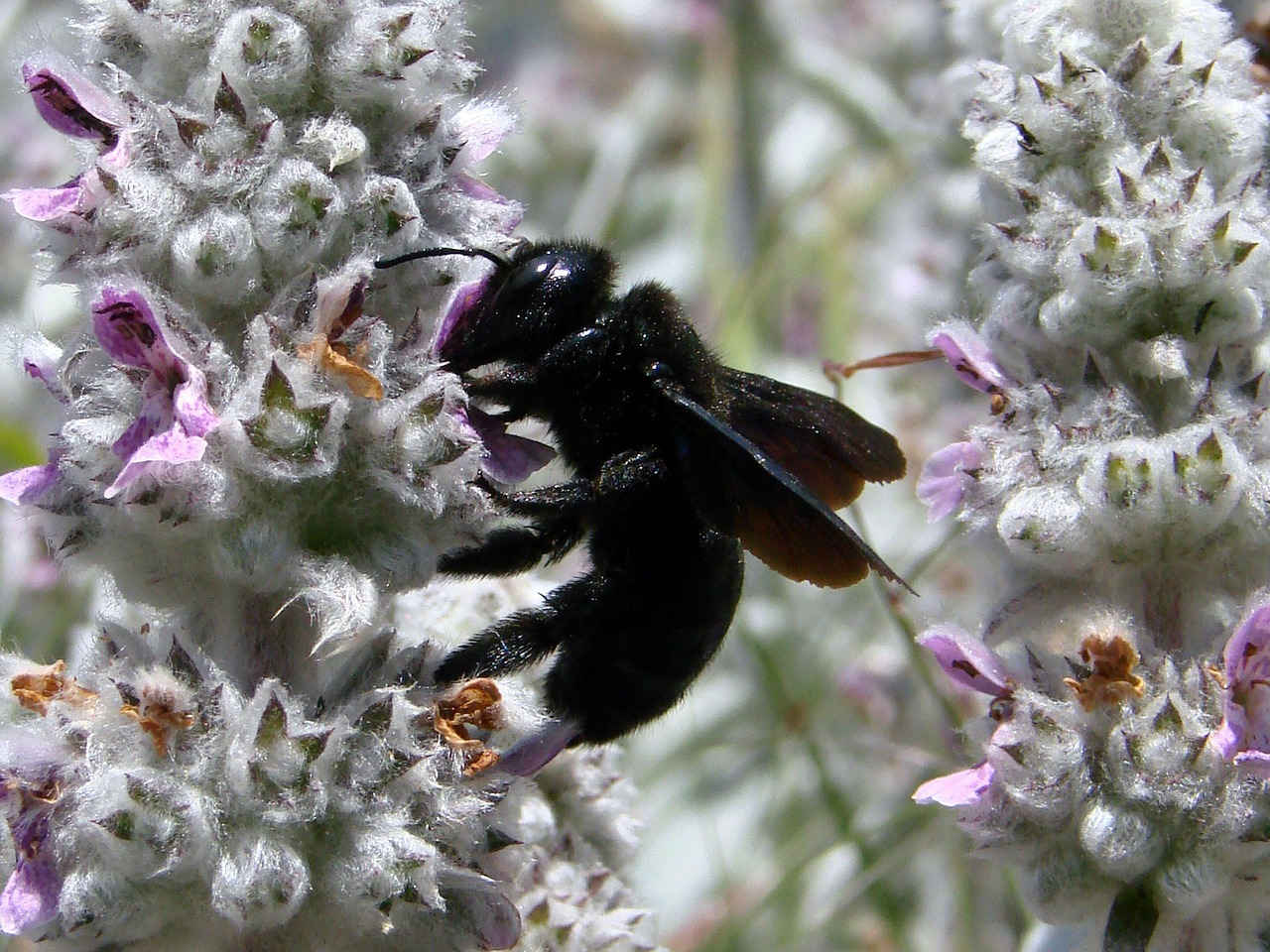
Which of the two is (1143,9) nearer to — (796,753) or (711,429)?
(711,429)

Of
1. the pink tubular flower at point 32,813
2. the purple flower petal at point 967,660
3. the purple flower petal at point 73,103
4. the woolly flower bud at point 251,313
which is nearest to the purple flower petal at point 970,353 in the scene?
the purple flower petal at point 967,660

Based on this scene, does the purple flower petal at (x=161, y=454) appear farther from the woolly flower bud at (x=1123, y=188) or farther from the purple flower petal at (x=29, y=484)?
the woolly flower bud at (x=1123, y=188)

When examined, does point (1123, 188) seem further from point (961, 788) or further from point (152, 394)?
point (152, 394)

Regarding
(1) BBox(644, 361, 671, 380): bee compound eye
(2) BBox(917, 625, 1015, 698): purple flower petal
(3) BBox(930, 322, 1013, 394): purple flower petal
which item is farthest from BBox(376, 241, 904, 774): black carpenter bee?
(3) BBox(930, 322, 1013, 394): purple flower petal

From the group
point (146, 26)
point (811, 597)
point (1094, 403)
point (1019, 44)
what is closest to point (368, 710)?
point (146, 26)

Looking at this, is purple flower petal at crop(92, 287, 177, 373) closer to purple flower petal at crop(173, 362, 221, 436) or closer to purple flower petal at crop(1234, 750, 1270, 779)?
purple flower petal at crop(173, 362, 221, 436)

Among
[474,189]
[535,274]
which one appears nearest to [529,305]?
[535,274]
